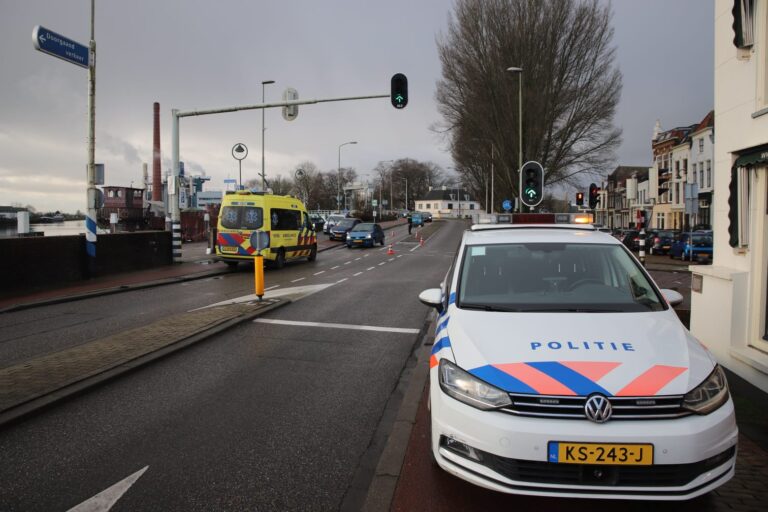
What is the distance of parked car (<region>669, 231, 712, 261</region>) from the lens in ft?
84.1

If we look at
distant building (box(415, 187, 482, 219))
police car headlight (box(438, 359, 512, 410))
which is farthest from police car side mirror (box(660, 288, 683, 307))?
distant building (box(415, 187, 482, 219))

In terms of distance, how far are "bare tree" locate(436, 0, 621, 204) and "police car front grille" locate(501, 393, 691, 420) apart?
95.8ft

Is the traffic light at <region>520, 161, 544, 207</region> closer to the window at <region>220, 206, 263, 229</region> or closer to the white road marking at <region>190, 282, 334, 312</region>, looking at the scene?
the white road marking at <region>190, 282, 334, 312</region>

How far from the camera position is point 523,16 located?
30.5 m

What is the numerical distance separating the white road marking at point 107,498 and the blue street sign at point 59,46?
1233 cm

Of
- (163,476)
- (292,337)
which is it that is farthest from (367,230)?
(163,476)

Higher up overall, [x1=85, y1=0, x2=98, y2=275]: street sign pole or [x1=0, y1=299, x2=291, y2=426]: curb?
[x1=85, y1=0, x2=98, y2=275]: street sign pole

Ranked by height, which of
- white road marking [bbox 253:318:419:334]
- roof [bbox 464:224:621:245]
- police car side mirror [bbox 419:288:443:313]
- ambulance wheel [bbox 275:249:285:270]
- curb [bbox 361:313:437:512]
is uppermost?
roof [bbox 464:224:621:245]

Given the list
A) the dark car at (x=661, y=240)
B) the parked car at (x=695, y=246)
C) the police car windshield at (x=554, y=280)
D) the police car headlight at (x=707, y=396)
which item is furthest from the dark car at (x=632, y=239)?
the police car headlight at (x=707, y=396)

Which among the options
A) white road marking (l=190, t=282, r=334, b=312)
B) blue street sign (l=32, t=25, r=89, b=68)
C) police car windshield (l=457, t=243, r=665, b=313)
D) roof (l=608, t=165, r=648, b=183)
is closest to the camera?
police car windshield (l=457, t=243, r=665, b=313)

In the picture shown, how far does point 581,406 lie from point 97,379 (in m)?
4.90

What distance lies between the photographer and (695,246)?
26.2 meters

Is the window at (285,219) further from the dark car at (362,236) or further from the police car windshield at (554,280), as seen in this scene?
the police car windshield at (554,280)

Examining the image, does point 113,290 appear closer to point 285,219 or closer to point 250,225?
point 250,225
